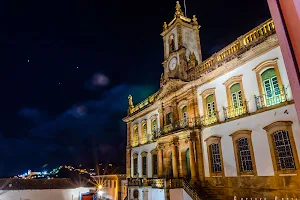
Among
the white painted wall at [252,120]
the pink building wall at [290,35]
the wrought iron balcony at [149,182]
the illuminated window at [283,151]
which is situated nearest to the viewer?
the pink building wall at [290,35]

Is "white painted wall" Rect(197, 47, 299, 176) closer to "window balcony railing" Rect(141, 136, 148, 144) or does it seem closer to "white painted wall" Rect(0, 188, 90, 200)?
"window balcony railing" Rect(141, 136, 148, 144)

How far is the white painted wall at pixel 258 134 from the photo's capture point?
38.6ft

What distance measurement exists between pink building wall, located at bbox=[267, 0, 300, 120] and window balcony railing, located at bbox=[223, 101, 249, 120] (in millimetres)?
13575

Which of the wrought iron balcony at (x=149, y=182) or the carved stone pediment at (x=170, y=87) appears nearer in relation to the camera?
the wrought iron balcony at (x=149, y=182)

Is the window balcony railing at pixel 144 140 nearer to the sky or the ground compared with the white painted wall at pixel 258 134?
nearer to the sky

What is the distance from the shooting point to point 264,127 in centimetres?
1277

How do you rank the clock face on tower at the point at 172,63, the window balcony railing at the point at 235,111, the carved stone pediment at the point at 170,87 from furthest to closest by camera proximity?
the clock face on tower at the point at 172,63
the carved stone pediment at the point at 170,87
the window balcony railing at the point at 235,111

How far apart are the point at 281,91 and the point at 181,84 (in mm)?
8733

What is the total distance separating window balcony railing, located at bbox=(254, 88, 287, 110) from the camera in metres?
12.0

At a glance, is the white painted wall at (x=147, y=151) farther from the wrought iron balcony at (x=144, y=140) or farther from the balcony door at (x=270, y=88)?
the balcony door at (x=270, y=88)

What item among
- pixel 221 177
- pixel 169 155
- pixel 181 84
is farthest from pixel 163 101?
pixel 221 177

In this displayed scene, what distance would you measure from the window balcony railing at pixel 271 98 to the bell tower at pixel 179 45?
7.94 m

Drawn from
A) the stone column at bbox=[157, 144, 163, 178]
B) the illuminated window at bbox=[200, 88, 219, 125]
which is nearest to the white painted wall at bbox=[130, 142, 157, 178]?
the stone column at bbox=[157, 144, 163, 178]

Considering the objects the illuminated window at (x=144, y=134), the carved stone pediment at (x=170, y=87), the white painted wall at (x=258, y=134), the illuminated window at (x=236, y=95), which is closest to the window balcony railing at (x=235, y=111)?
the illuminated window at (x=236, y=95)
